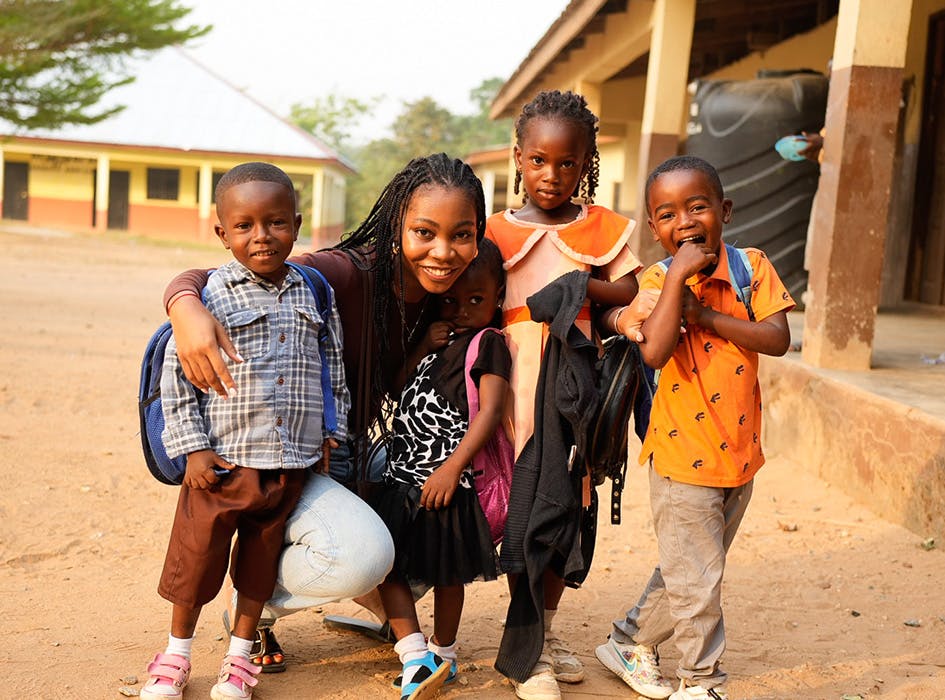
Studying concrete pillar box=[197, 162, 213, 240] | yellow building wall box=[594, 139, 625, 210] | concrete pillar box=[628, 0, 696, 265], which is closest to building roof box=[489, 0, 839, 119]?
concrete pillar box=[628, 0, 696, 265]

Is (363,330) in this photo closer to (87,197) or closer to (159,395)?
(159,395)

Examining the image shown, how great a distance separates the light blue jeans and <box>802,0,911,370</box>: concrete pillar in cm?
341

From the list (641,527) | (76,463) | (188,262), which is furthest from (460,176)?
(188,262)

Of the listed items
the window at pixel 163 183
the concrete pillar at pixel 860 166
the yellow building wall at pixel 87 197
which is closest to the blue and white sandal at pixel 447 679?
the concrete pillar at pixel 860 166

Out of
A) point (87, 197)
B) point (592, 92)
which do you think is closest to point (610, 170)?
point (592, 92)

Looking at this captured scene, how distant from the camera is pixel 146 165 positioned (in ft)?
109

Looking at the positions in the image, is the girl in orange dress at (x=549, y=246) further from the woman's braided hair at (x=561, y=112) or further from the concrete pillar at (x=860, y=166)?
the concrete pillar at (x=860, y=166)

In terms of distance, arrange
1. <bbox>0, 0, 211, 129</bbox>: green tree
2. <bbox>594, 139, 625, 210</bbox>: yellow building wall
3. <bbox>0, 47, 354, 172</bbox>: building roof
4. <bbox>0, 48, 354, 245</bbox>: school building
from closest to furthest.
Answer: <bbox>0, 0, 211, 129</bbox>: green tree < <bbox>594, 139, 625, 210</bbox>: yellow building wall < <bbox>0, 48, 354, 245</bbox>: school building < <bbox>0, 47, 354, 172</bbox>: building roof

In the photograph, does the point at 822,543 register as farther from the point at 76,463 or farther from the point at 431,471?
the point at 76,463

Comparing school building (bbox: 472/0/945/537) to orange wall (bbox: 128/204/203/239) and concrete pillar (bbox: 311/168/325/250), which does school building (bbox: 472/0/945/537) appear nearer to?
concrete pillar (bbox: 311/168/325/250)

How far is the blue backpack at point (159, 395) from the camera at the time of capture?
2691mm

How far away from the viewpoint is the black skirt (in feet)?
9.22

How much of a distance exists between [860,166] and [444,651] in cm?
356

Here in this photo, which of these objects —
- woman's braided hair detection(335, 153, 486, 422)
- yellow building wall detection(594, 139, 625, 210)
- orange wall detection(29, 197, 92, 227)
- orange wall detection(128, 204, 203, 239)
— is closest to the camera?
woman's braided hair detection(335, 153, 486, 422)
